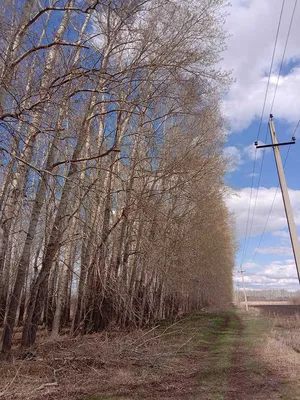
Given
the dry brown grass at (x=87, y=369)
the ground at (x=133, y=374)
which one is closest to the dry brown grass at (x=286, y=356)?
the ground at (x=133, y=374)

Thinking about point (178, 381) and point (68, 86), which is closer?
point (68, 86)

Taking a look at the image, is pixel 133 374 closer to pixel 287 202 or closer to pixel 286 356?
pixel 286 356

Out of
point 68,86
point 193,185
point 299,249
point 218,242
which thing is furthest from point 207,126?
point 218,242

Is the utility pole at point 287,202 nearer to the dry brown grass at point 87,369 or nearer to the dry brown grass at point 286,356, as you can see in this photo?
the dry brown grass at point 286,356

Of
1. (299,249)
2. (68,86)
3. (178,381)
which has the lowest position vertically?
(178,381)

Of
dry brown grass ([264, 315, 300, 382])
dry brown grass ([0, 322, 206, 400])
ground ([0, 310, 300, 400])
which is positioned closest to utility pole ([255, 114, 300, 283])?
dry brown grass ([264, 315, 300, 382])

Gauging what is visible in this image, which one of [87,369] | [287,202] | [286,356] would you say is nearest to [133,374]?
[87,369]

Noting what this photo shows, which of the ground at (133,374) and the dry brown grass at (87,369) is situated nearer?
the dry brown grass at (87,369)

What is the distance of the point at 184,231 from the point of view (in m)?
19.3

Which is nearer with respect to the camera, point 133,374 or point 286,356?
point 133,374

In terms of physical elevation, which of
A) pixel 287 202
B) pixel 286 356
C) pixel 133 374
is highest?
pixel 287 202

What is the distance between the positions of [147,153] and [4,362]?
7650 millimetres

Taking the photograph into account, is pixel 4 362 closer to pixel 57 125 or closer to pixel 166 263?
Result: pixel 57 125

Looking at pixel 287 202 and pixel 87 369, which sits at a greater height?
pixel 287 202
